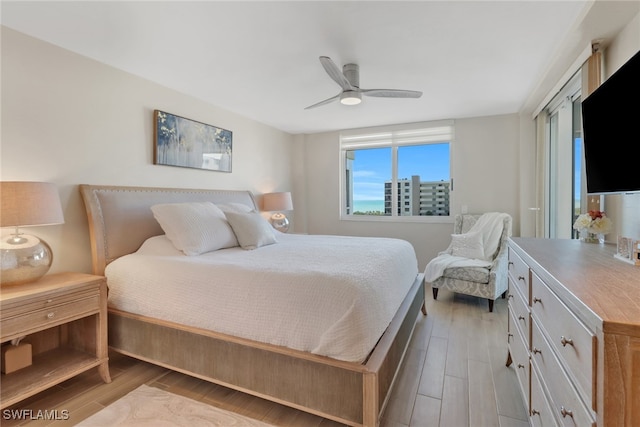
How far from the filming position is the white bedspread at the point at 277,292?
1.53 metres

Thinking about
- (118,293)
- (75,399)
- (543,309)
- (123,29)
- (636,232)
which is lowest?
(75,399)

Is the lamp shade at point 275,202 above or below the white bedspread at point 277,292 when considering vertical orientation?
above

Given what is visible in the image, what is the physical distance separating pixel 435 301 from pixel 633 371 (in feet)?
10.2

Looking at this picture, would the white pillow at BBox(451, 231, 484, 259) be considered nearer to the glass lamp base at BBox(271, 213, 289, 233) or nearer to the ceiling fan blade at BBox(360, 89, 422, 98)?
the ceiling fan blade at BBox(360, 89, 422, 98)

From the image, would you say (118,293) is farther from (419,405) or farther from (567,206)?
(567,206)

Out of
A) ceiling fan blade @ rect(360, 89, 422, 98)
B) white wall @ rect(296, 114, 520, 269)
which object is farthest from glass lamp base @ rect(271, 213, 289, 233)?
ceiling fan blade @ rect(360, 89, 422, 98)

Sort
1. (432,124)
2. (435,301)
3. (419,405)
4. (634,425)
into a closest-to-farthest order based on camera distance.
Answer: (634,425)
(419,405)
(435,301)
(432,124)

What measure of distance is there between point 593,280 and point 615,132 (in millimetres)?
912

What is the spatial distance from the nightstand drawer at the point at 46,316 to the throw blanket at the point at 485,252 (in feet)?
10.2

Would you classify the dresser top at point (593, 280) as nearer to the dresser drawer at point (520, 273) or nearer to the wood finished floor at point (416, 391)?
the dresser drawer at point (520, 273)

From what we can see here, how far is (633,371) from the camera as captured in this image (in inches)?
27.3

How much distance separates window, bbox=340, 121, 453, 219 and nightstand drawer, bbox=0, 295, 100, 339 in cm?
377

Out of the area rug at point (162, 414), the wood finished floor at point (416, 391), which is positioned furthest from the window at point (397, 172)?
the area rug at point (162, 414)

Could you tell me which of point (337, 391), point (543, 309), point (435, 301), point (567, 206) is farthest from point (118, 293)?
point (567, 206)
